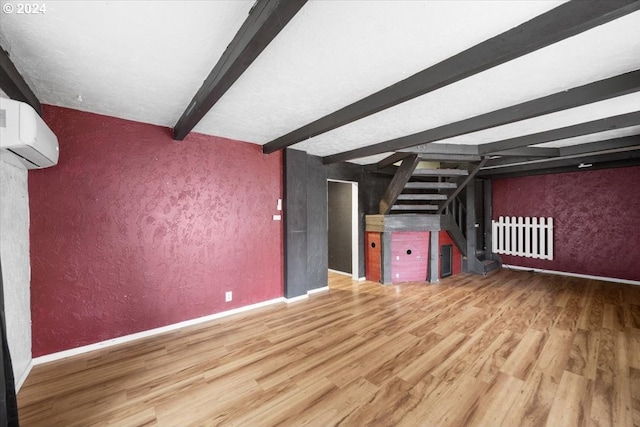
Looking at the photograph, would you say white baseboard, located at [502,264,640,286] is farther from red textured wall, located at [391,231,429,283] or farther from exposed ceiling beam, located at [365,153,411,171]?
exposed ceiling beam, located at [365,153,411,171]

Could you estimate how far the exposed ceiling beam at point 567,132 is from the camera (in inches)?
100


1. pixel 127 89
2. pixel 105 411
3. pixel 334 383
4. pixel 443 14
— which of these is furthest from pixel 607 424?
pixel 127 89

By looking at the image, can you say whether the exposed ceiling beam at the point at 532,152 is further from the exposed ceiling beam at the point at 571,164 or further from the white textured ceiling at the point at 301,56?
→ the white textured ceiling at the point at 301,56

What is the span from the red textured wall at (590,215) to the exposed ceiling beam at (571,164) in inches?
9.6

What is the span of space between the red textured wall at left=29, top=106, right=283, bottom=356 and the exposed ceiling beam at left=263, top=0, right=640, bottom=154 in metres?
2.15

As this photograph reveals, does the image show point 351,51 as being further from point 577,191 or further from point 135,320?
point 577,191

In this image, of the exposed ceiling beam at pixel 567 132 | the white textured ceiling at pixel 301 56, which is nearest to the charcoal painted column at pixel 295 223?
the white textured ceiling at pixel 301 56

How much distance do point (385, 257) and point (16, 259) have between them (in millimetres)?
4657

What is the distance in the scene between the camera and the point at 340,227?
5.60 m

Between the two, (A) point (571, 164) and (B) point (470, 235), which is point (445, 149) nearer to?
(B) point (470, 235)

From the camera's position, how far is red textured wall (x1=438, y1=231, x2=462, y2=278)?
5.05 meters

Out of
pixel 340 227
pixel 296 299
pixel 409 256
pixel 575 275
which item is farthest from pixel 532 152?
pixel 296 299

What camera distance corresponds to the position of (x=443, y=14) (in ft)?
4.08

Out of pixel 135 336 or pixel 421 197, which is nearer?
pixel 135 336
